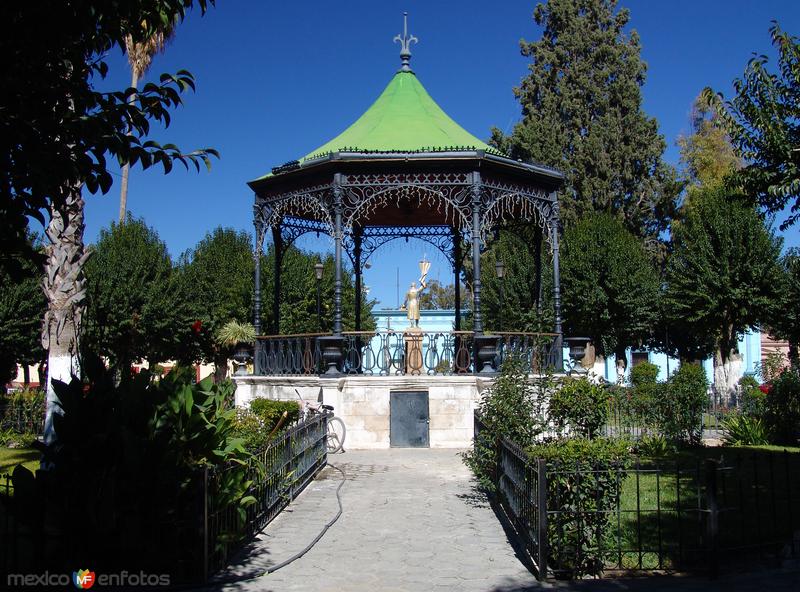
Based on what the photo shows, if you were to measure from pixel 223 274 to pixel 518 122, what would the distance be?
16578 millimetres

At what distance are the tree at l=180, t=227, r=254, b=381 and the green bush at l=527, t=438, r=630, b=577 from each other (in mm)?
25421

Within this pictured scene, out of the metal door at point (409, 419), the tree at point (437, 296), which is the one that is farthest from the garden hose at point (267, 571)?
the tree at point (437, 296)

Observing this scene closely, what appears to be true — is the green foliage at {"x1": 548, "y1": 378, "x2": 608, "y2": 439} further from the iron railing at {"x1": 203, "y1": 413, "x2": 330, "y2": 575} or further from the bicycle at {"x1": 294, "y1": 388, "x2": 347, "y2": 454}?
the bicycle at {"x1": 294, "y1": 388, "x2": 347, "y2": 454}

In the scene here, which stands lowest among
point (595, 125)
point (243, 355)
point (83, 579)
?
point (83, 579)

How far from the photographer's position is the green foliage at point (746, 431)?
16109 millimetres

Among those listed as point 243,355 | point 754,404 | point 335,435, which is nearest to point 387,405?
point 335,435

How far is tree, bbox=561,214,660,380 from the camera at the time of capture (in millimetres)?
29688

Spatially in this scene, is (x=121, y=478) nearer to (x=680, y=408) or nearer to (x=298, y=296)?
(x=680, y=408)

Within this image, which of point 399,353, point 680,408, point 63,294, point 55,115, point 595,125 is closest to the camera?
point 55,115

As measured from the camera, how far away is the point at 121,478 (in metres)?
5.70

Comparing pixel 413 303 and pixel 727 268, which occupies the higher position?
pixel 727 268

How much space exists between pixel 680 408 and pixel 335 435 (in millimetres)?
7424

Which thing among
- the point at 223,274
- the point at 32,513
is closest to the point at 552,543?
the point at 32,513

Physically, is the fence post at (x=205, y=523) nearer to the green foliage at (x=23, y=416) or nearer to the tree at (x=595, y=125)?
the green foliage at (x=23, y=416)
